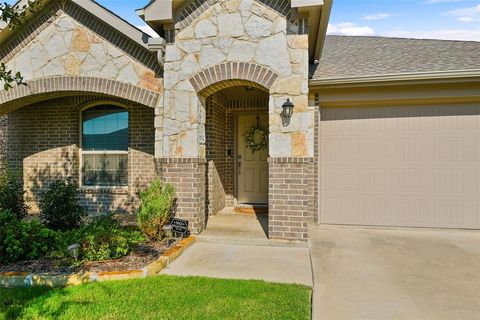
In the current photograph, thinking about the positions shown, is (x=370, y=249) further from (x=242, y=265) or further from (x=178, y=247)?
(x=178, y=247)

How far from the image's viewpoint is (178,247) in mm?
4602

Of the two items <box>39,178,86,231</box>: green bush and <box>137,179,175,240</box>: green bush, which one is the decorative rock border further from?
<box>39,178,86,231</box>: green bush

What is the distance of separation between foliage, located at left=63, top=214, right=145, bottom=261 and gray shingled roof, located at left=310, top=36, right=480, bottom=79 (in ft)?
14.6

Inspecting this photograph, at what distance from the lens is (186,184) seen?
540 centimetres

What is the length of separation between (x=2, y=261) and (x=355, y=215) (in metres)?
5.94

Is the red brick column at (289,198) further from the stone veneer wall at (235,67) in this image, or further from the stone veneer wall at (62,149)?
the stone veneer wall at (62,149)

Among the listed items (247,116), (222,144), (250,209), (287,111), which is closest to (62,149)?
(222,144)

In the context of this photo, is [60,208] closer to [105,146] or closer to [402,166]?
[105,146]

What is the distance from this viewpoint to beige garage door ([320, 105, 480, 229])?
6098 mm

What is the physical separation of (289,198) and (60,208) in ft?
12.7

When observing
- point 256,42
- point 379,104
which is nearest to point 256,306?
point 256,42

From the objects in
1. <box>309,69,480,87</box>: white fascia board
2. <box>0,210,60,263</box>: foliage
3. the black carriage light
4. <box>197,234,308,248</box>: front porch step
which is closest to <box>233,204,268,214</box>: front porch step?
<box>197,234,308,248</box>: front porch step

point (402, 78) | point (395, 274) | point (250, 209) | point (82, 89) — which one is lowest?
point (395, 274)

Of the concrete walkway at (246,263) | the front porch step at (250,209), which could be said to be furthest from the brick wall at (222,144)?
the concrete walkway at (246,263)
